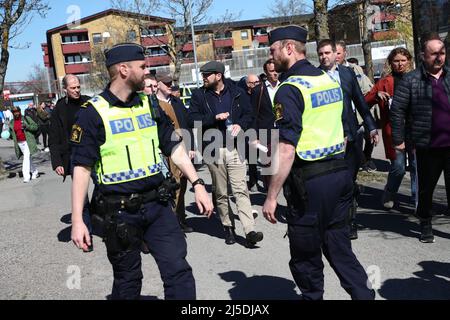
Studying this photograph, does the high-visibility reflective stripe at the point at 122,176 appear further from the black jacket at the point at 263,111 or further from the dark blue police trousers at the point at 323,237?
the black jacket at the point at 263,111

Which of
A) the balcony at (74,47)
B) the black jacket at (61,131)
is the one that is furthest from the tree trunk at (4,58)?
the balcony at (74,47)

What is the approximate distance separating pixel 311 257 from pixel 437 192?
495 centimetres

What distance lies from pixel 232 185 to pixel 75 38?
259ft

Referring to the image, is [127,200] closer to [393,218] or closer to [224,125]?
[224,125]

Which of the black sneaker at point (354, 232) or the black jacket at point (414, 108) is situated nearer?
the black jacket at point (414, 108)

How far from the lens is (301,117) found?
11.1 feet

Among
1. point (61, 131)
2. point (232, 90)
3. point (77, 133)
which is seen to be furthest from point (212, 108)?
point (77, 133)

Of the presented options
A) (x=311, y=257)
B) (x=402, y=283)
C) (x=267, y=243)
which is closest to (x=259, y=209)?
(x=267, y=243)

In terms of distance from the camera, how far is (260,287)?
4.68 m

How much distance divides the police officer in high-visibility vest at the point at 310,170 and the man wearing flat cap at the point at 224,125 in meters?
2.54

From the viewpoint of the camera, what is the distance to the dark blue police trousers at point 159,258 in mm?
3400

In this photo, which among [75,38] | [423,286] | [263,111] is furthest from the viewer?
[75,38]

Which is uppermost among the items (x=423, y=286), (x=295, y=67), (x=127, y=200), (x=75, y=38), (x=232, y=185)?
(x=75, y=38)

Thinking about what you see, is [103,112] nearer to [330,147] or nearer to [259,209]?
[330,147]
